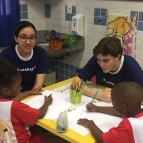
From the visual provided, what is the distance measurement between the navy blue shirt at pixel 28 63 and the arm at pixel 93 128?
98cm

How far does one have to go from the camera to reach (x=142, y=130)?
120 cm

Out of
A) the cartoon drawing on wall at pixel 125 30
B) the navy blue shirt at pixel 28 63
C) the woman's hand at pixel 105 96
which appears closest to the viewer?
the woman's hand at pixel 105 96

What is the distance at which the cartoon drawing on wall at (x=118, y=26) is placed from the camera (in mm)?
2635

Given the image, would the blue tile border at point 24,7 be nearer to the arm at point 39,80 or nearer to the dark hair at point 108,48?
the arm at point 39,80

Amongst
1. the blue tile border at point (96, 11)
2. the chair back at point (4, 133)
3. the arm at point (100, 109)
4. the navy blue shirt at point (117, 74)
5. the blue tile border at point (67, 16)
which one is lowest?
the chair back at point (4, 133)

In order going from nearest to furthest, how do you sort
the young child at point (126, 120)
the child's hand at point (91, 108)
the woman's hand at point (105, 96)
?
the young child at point (126, 120) < the child's hand at point (91, 108) < the woman's hand at point (105, 96)

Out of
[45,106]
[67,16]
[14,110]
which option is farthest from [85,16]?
[14,110]

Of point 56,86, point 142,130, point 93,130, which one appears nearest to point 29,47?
point 56,86

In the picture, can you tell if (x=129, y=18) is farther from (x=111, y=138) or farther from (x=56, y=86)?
(x=111, y=138)

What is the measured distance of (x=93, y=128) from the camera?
1.31 m

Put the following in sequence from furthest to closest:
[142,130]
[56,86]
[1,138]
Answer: [56,86] < [1,138] < [142,130]

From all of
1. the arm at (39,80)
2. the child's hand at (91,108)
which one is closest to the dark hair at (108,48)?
the child's hand at (91,108)

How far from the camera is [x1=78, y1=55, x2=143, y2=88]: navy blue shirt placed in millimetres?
1849

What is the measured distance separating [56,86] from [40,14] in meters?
1.87
